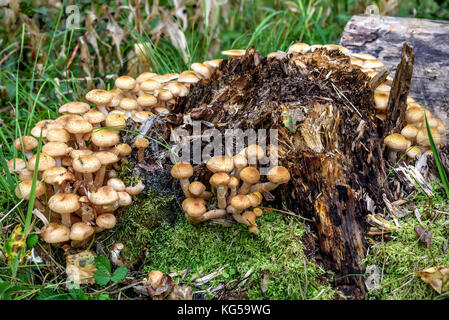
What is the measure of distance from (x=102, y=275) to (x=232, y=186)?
4.03 ft

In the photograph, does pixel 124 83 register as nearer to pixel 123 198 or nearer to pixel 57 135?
pixel 57 135

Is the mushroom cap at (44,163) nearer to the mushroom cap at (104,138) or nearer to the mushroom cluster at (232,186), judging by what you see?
the mushroom cap at (104,138)

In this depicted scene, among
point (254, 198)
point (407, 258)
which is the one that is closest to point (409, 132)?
point (407, 258)

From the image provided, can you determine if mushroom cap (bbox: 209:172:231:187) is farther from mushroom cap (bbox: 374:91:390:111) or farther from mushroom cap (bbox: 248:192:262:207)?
mushroom cap (bbox: 374:91:390:111)

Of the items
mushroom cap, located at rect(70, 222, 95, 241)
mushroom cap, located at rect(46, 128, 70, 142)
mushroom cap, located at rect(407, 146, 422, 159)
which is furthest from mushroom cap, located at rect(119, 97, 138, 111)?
mushroom cap, located at rect(407, 146, 422, 159)

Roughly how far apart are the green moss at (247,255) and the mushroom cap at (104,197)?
1.91 feet

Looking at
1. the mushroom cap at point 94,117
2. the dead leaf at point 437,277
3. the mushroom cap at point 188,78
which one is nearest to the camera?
the dead leaf at point 437,277

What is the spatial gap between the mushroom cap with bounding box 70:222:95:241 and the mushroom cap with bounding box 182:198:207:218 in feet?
2.59

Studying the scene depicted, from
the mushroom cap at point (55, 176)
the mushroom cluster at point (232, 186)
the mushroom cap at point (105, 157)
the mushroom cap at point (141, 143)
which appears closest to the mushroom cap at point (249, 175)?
the mushroom cluster at point (232, 186)

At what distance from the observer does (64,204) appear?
2.78m

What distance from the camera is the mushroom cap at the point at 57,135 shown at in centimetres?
316
